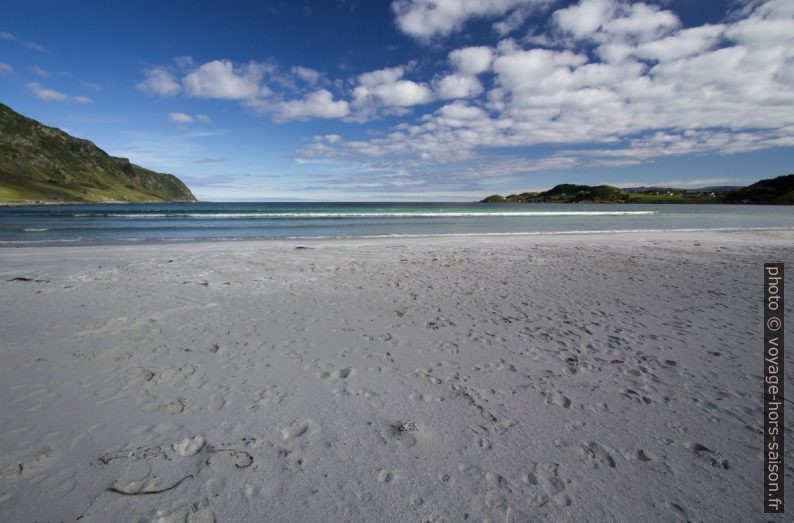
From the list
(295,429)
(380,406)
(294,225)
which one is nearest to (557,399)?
(380,406)

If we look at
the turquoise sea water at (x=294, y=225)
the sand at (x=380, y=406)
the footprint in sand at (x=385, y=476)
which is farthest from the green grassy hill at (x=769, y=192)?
the footprint in sand at (x=385, y=476)

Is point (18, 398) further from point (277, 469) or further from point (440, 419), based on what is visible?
point (440, 419)

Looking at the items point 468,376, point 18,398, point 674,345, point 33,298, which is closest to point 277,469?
point 468,376

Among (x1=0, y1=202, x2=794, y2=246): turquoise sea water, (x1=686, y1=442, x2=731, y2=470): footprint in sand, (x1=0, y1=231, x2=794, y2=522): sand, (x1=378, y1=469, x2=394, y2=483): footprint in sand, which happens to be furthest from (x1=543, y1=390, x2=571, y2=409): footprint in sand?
(x1=0, y1=202, x2=794, y2=246): turquoise sea water

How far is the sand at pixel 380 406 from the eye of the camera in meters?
3.04

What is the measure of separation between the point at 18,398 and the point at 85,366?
874 millimetres

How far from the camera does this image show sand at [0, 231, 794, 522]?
3037mm

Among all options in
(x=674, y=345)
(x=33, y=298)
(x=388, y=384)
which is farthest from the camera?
(x=33, y=298)

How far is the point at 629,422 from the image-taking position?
403cm

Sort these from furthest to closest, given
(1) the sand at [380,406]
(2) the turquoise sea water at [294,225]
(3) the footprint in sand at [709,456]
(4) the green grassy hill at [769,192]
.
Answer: (4) the green grassy hill at [769,192] < (2) the turquoise sea water at [294,225] < (3) the footprint in sand at [709,456] < (1) the sand at [380,406]

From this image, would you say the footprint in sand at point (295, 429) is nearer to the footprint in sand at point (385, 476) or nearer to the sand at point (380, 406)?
the sand at point (380, 406)

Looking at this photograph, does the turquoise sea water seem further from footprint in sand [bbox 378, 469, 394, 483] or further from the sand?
footprint in sand [bbox 378, 469, 394, 483]

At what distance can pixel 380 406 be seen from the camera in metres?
4.34

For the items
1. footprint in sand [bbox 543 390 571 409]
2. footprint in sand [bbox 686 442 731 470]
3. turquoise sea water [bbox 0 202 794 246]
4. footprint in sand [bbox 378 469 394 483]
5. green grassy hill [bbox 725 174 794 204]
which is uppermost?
green grassy hill [bbox 725 174 794 204]
